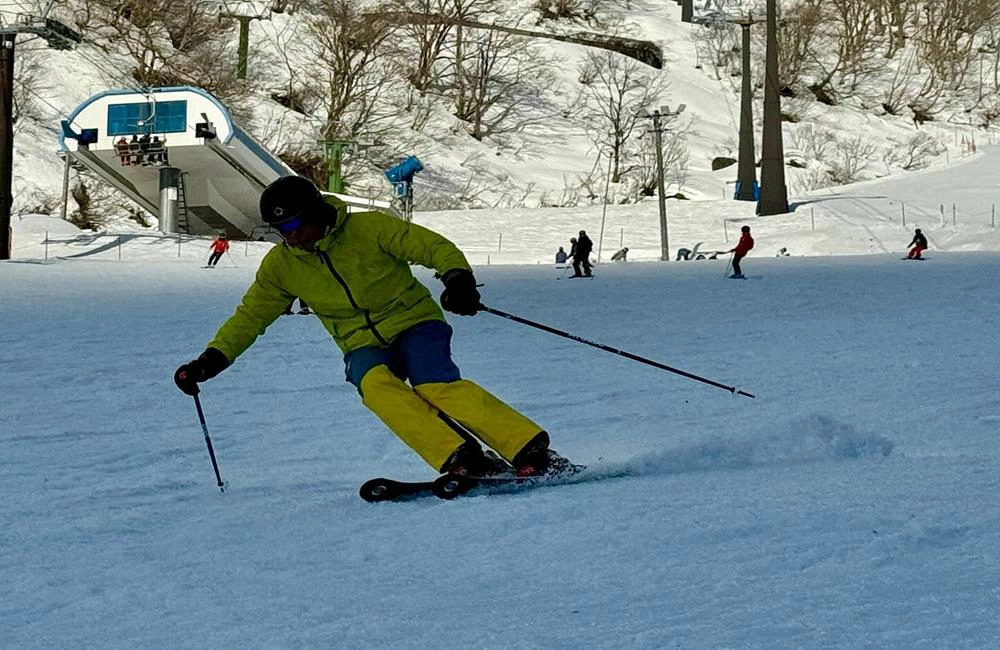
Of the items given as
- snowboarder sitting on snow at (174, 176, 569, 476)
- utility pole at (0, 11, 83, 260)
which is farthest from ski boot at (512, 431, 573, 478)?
utility pole at (0, 11, 83, 260)

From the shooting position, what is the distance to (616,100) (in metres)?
53.8

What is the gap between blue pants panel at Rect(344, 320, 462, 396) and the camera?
444 centimetres

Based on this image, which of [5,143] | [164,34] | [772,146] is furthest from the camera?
[164,34]

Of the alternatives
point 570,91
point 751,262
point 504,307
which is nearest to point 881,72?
point 570,91

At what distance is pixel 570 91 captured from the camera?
5444 cm

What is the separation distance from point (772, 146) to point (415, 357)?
1324 inches

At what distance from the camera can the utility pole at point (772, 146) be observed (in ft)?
115

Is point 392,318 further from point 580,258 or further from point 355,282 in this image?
point 580,258

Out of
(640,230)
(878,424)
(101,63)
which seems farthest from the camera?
(101,63)

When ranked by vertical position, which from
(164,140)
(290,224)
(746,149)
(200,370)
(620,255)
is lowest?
(200,370)

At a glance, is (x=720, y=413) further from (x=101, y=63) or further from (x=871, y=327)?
(x=101, y=63)

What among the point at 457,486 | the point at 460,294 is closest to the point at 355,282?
the point at 460,294

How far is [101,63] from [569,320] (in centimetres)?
3720

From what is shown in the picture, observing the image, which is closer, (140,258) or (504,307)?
(504,307)
